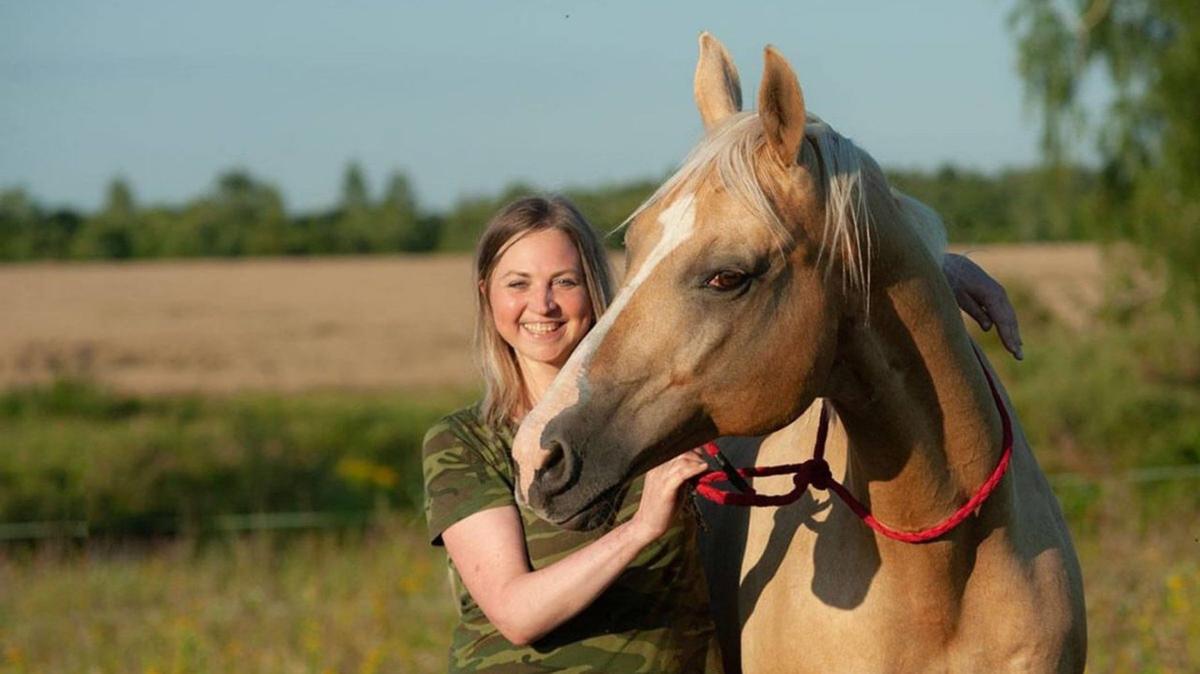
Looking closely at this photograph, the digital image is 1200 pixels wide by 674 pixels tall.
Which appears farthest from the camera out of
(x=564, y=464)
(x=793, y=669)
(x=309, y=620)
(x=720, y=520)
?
(x=309, y=620)

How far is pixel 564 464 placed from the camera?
8.19 ft

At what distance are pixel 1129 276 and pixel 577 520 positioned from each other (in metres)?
11.6

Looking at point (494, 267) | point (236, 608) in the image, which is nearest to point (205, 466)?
point (236, 608)

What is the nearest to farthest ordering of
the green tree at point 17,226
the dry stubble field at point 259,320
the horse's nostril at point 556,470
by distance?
the horse's nostril at point 556,470
the dry stubble field at point 259,320
the green tree at point 17,226

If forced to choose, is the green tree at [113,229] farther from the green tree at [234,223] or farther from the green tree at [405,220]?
the green tree at [405,220]

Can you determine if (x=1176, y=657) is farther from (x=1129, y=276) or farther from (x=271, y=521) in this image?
(x=1129, y=276)

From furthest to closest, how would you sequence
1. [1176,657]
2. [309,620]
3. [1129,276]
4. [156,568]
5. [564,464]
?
[1129,276]
[156,568]
[309,620]
[1176,657]
[564,464]

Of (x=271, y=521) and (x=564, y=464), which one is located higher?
(x=564, y=464)

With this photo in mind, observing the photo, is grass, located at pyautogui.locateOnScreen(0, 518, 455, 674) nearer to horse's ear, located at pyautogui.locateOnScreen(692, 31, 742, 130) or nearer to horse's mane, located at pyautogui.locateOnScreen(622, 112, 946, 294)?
horse's ear, located at pyautogui.locateOnScreen(692, 31, 742, 130)

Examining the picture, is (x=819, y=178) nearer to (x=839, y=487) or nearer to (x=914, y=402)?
(x=914, y=402)

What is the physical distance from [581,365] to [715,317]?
0.24m

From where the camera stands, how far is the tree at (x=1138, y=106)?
39.1 ft

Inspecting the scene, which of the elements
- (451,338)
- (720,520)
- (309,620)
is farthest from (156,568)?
(451,338)

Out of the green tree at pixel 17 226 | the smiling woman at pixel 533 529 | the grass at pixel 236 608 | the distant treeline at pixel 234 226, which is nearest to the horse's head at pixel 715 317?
the smiling woman at pixel 533 529
